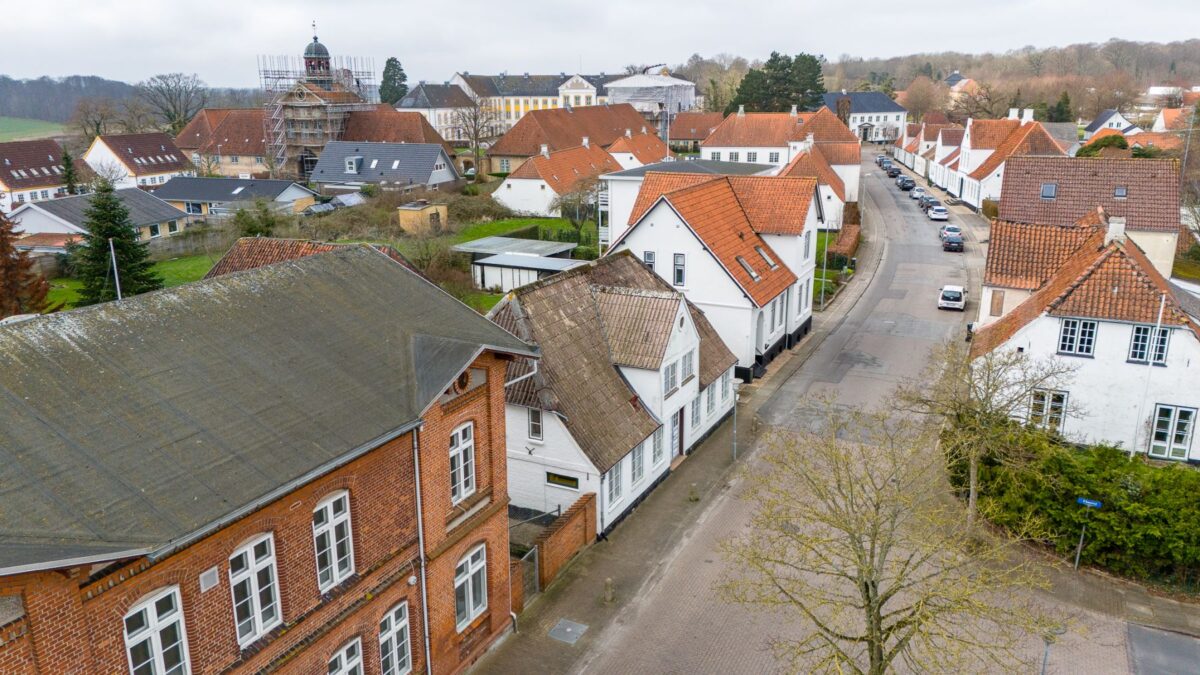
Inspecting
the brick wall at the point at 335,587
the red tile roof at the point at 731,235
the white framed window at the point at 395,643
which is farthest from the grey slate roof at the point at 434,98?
the white framed window at the point at 395,643

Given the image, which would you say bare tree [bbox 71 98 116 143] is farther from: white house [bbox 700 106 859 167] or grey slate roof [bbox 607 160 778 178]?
grey slate roof [bbox 607 160 778 178]

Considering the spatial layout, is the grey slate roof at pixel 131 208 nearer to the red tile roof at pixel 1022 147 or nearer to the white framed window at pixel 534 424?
the white framed window at pixel 534 424

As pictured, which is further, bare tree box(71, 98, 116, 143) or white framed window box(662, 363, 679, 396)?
bare tree box(71, 98, 116, 143)

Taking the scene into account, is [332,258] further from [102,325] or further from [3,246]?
[3,246]

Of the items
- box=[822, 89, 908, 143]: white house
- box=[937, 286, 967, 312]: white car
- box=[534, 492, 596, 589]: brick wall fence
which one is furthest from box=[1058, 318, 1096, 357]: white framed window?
box=[822, 89, 908, 143]: white house

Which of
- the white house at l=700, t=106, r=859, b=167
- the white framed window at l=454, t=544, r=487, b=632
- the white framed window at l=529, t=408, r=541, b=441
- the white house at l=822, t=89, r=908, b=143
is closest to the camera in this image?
the white framed window at l=454, t=544, r=487, b=632

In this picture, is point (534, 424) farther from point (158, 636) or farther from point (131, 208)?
point (131, 208)
